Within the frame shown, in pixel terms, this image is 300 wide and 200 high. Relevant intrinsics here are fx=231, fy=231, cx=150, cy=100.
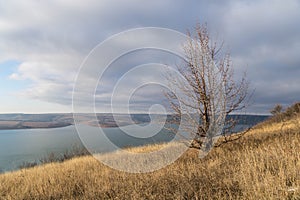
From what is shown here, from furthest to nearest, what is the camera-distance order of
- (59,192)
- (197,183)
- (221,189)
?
1. (59,192)
2. (197,183)
3. (221,189)

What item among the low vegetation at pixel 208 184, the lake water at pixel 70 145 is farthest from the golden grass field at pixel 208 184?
the lake water at pixel 70 145

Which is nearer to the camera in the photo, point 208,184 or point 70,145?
point 208,184

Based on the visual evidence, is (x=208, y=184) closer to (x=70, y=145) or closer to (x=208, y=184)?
(x=208, y=184)

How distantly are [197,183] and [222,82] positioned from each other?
15.5ft

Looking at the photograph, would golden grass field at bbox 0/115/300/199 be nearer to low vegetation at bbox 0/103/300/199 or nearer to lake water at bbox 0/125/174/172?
low vegetation at bbox 0/103/300/199

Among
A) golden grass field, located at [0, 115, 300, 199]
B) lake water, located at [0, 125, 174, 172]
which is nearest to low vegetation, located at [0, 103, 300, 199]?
golden grass field, located at [0, 115, 300, 199]

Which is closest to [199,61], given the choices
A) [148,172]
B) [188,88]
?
[188,88]

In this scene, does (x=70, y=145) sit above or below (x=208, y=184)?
below

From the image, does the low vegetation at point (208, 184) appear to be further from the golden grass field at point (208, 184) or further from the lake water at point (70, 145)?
the lake water at point (70, 145)

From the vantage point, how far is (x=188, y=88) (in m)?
9.14

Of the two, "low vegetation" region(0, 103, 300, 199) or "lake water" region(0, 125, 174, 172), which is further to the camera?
"lake water" region(0, 125, 174, 172)

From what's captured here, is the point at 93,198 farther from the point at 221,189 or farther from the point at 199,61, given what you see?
the point at 199,61

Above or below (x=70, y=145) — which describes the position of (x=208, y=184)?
above

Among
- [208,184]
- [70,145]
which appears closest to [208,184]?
[208,184]
